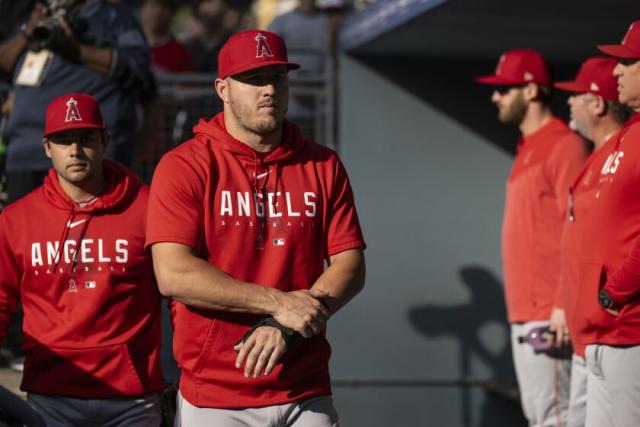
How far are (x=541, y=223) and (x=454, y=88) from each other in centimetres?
263

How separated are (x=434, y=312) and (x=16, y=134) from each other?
131 inches

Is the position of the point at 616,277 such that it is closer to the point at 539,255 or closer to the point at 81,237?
the point at 539,255

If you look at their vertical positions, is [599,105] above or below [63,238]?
above

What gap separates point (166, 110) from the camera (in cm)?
909

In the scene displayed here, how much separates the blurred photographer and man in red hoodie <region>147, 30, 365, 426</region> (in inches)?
108

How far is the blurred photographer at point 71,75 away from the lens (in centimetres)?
686

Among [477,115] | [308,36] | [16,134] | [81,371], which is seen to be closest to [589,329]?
[81,371]

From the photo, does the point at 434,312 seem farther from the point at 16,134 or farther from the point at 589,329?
the point at 589,329

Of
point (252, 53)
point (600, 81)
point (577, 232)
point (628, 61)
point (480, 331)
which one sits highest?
point (252, 53)

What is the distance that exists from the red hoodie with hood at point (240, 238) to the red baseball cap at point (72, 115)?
1.17 m

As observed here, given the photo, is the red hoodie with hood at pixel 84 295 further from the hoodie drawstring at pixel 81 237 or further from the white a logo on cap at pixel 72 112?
the white a logo on cap at pixel 72 112

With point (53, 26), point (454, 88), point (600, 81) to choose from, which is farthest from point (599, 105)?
point (454, 88)

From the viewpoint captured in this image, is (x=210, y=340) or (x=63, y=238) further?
(x=63, y=238)

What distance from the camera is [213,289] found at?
3.95 metres
